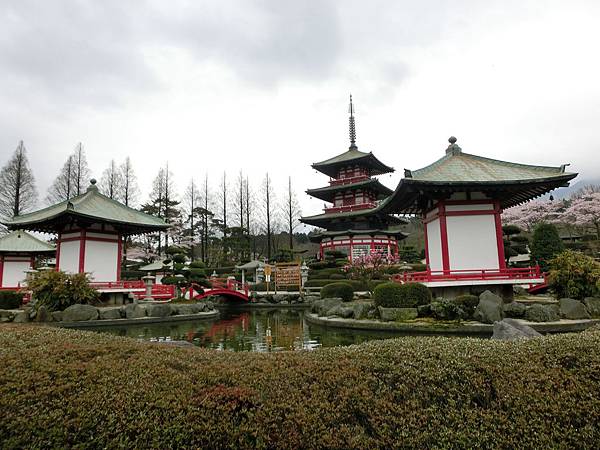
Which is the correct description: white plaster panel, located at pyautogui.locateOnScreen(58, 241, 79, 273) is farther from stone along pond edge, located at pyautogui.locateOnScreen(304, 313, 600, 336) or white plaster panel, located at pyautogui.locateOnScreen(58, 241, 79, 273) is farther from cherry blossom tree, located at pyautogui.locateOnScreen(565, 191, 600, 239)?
cherry blossom tree, located at pyautogui.locateOnScreen(565, 191, 600, 239)

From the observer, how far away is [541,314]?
1122 cm

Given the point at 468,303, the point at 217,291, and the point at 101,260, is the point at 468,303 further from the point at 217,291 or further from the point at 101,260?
the point at 101,260

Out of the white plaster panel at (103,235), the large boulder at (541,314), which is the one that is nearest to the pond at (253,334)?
the large boulder at (541,314)

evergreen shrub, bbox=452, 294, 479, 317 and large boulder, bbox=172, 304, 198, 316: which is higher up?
evergreen shrub, bbox=452, 294, 479, 317

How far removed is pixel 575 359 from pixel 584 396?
48 cm

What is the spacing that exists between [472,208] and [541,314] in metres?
4.99

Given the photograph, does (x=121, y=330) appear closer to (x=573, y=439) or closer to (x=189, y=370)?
(x=189, y=370)

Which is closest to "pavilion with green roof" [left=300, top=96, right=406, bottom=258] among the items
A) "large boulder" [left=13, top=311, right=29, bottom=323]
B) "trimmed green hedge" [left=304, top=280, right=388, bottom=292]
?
"trimmed green hedge" [left=304, top=280, right=388, bottom=292]

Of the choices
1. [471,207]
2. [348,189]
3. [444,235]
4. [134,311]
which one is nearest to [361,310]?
[444,235]

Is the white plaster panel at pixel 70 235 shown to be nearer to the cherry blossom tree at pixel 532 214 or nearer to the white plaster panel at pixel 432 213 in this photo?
the white plaster panel at pixel 432 213

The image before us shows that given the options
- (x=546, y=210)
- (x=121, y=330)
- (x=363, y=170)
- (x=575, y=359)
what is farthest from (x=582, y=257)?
(x=546, y=210)

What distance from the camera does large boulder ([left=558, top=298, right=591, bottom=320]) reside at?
444 inches

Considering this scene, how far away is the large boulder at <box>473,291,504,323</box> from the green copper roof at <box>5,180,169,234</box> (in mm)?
17755

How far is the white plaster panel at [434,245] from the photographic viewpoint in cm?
1529
